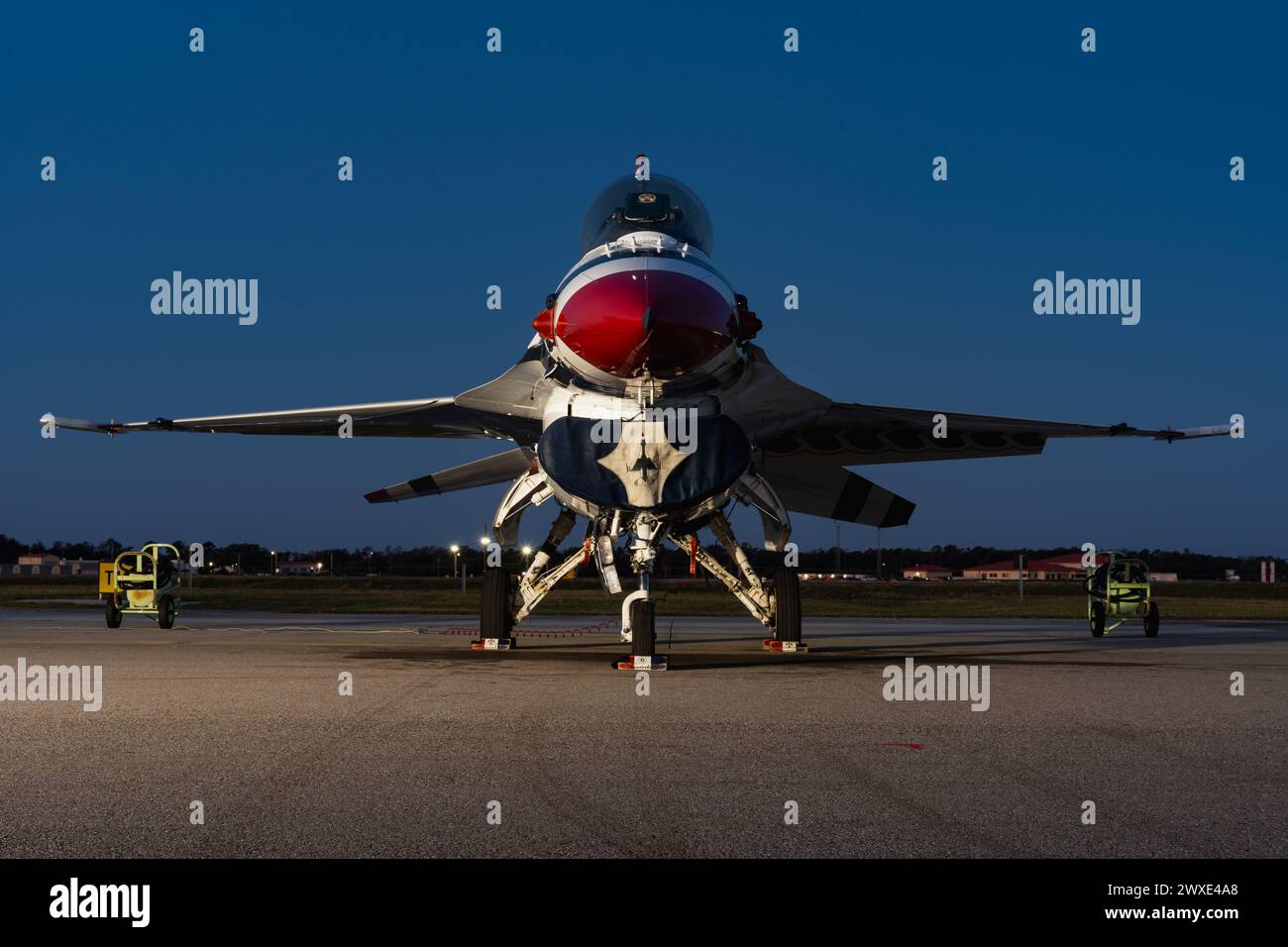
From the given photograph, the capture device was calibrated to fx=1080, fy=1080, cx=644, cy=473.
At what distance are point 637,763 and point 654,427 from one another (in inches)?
258

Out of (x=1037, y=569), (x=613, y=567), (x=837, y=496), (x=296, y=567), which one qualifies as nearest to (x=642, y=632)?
(x=613, y=567)

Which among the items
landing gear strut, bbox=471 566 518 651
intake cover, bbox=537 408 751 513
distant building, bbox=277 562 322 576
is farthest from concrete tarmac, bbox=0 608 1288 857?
distant building, bbox=277 562 322 576

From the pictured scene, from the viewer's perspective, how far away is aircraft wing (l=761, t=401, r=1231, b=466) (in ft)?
50.8

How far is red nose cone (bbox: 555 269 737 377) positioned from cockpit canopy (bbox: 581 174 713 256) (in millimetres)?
2449

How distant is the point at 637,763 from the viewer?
6.13m

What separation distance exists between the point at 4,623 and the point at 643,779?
21.7 m

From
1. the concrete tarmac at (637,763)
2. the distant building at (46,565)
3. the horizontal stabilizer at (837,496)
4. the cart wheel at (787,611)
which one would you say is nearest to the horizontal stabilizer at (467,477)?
the horizontal stabilizer at (837,496)

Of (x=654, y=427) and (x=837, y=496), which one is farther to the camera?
(x=837, y=496)

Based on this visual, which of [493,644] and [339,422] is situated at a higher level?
[339,422]

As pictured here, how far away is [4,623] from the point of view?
2269 centimetres

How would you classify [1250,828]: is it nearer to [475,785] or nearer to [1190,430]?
[475,785]

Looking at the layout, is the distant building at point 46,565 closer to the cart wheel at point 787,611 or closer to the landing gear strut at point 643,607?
the cart wheel at point 787,611

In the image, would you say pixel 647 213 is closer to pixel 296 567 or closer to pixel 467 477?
pixel 467 477
